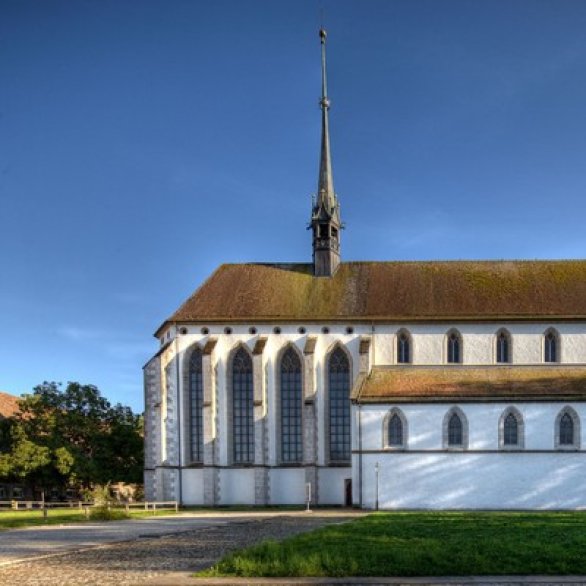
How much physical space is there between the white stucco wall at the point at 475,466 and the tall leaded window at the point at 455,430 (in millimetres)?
585

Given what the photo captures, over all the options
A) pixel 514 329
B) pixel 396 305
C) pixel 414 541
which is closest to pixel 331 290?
pixel 396 305

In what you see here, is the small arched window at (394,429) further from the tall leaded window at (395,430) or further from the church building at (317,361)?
the church building at (317,361)

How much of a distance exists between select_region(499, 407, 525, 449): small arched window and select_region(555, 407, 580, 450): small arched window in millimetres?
2037

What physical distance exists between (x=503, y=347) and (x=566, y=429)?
27.4ft

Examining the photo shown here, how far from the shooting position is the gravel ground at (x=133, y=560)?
15.5 meters

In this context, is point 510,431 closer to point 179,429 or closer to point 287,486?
point 287,486

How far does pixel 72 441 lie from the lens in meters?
59.8

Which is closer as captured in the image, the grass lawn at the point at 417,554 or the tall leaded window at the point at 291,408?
the grass lawn at the point at 417,554

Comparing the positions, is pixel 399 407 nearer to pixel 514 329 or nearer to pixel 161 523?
pixel 514 329

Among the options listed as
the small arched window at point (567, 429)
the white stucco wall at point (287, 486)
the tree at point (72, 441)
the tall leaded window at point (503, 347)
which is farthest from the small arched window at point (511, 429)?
the tree at point (72, 441)

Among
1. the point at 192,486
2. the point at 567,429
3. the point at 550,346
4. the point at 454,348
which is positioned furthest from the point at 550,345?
the point at 192,486

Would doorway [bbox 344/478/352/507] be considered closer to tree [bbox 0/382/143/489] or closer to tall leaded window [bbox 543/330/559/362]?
tall leaded window [bbox 543/330/559/362]

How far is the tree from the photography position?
55.4m

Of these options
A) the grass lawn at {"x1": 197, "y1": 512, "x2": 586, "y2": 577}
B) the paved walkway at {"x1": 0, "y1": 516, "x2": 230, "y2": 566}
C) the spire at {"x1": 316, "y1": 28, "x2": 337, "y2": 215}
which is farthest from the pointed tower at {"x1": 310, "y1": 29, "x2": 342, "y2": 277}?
the grass lawn at {"x1": 197, "y1": 512, "x2": 586, "y2": 577}
